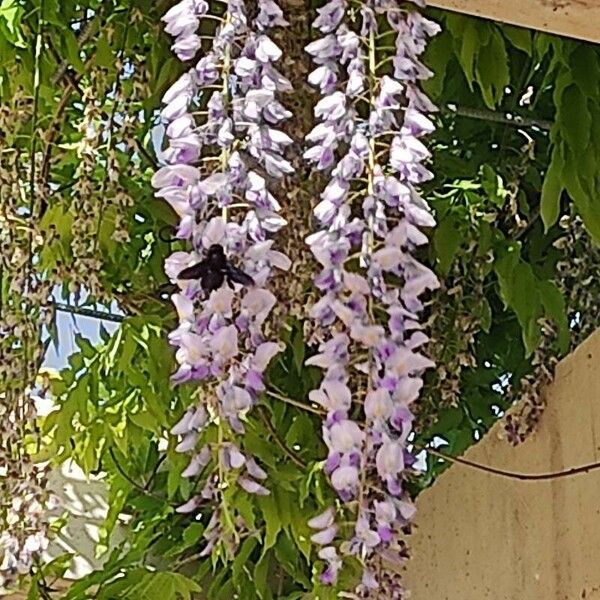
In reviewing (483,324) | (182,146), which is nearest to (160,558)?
(483,324)

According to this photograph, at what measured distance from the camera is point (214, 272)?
106 centimetres

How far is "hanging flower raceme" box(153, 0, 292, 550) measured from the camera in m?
1.08

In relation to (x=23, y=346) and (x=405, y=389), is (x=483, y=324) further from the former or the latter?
(x=405, y=389)

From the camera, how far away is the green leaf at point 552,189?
1.66m

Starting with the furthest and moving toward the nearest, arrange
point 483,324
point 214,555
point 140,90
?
1. point 483,324
2. point 140,90
3. point 214,555

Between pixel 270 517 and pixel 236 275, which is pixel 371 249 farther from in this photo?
pixel 270 517

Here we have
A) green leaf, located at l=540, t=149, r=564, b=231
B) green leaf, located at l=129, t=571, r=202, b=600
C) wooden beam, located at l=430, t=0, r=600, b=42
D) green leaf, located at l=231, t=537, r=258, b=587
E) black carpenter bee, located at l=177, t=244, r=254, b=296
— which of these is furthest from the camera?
green leaf, located at l=231, t=537, r=258, b=587

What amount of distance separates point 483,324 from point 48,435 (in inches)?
27.8

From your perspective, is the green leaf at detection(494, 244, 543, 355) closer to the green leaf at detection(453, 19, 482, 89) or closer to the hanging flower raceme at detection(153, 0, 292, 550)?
the green leaf at detection(453, 19, 482, 89)

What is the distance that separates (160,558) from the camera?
2.44 m

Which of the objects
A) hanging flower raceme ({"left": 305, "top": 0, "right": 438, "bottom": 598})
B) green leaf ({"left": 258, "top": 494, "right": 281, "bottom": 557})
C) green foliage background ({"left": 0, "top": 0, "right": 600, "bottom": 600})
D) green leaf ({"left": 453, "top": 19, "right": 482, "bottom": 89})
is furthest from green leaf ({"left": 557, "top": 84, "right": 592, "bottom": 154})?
green leaf ({"left": 258, "top": 494, "right": 281, "bottom": 557})

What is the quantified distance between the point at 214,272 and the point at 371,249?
0.14 m

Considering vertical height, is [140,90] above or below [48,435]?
above

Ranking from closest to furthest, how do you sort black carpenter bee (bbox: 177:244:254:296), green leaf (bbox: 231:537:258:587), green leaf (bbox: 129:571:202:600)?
1. black carpenter bee (bbox: 177:244:254:296)
2. green leaf (bbox: 129:571:202:600)
3. green leaf (bbox: 231:537:258:587)
